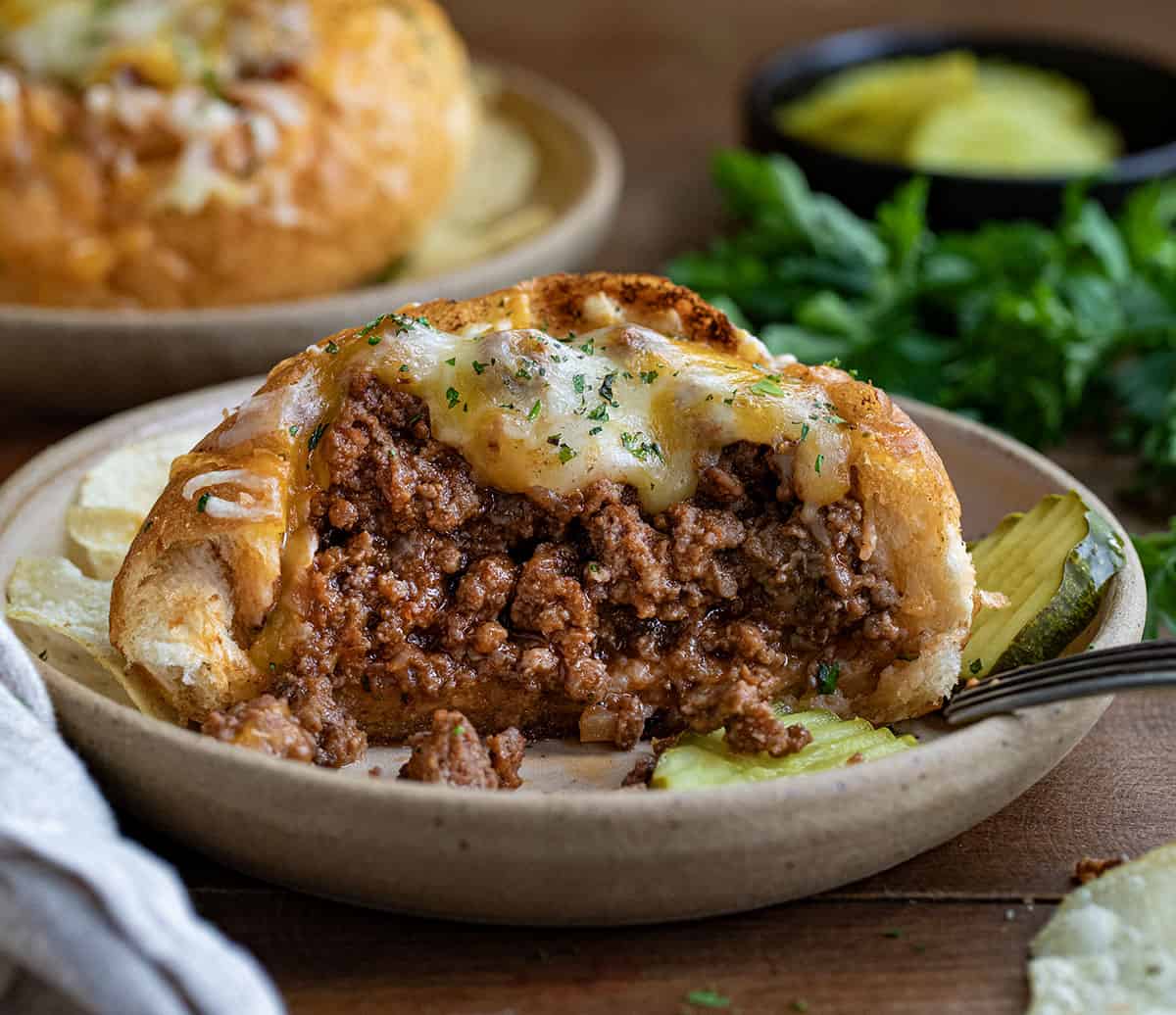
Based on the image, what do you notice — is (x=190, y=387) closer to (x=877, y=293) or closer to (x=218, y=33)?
(x=218, y=33)

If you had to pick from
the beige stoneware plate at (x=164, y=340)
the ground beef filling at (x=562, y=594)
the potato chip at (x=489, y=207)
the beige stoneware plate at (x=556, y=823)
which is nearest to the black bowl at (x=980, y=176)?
the potato chip at (x=489, y=207)

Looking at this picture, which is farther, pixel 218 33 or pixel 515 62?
pixel 515 62

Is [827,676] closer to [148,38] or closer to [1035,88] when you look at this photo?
[148,38]

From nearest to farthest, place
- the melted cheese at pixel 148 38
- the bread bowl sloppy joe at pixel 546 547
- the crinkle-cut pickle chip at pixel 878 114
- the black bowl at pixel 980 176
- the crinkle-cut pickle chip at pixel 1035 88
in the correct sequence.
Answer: the bread bowl sloppy joe at pixel 546 547
the melted cheese at pixel 148 38
the black bowl at pixel 980 176
the crinkle-cut pickle chip at pixel 878 114
the crinkle-cut pickle chip at pixel 1035 88

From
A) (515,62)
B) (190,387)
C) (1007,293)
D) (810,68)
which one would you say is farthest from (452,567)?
(515,62)

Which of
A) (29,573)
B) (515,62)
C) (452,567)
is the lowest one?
(515,62)

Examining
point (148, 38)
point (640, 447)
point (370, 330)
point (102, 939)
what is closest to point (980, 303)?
point (640, 447)

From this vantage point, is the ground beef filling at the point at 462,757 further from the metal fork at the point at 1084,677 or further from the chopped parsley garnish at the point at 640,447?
the metal fork at the point at 1084,677
